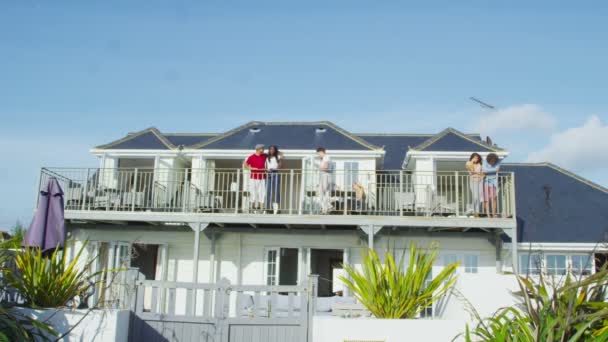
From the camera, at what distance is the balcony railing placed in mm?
15555

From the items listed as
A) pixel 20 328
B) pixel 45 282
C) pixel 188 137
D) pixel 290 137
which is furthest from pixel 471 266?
pixel 20 328

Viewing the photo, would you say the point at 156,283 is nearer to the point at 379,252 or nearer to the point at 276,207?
the point at 276,207

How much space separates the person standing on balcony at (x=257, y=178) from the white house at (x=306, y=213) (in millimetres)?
A: 218

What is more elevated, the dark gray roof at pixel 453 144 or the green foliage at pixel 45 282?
→ the dark gray roof at pixel 453 144

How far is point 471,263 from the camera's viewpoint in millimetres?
16625

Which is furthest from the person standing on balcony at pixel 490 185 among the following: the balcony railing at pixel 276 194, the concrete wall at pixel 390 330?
the concrete wall at pixel 390 330

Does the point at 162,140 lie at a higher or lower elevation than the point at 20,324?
higher

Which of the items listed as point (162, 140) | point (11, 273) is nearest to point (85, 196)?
point (162, 140)

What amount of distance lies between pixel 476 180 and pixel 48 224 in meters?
9.47

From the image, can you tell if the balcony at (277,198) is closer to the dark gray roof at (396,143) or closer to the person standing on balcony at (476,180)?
the person standing on balcony at (476,180)

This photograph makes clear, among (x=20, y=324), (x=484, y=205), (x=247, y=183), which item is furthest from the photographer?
(x=247, y=183)

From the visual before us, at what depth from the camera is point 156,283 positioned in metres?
9.40

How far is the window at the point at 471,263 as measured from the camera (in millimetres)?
16531

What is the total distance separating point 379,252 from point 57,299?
31.5 feet
